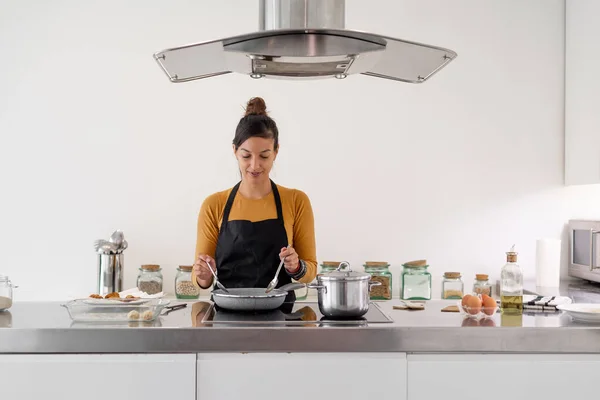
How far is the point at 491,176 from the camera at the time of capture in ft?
12.3

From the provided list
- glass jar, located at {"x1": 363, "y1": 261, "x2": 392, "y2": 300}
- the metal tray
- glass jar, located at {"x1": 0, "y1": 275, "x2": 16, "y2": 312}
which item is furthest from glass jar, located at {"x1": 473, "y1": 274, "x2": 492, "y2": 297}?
glass jar, located at {"x1": 0, "y1": 275, "x2": 16, "y2": 312}

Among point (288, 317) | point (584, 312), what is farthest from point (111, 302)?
point (584, 312)

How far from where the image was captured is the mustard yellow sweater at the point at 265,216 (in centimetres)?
279

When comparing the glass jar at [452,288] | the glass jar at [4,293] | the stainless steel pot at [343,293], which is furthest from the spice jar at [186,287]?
the stainless steel pot at [343,293]

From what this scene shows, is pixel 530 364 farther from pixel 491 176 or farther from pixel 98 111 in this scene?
pixel 98 111

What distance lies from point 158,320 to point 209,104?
71.2 inches

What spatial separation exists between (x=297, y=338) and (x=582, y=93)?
7.91ft

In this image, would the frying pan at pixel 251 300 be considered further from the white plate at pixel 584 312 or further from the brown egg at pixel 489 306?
the white plate at pixel 584 312

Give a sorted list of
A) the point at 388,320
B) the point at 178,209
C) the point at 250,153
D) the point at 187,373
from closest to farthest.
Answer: the point at 187,373, the point at 388,320, the point at 250,153, the point at 178,209

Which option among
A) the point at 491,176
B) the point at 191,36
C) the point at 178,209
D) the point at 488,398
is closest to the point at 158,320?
the point at 488,398

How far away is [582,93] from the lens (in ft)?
11.7

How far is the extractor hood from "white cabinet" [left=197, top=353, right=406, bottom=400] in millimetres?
1002

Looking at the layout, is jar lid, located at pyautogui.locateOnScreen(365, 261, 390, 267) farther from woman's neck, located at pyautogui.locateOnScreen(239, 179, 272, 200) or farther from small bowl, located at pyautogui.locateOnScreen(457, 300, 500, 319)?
small bowl, located at pyautogui.locateOnScreen(457, 300, 500, 319)

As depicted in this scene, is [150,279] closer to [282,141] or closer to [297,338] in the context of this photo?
[282,141]
